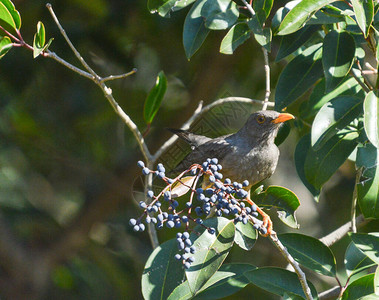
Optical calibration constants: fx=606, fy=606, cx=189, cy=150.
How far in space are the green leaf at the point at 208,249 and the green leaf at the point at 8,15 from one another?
146 centimetres

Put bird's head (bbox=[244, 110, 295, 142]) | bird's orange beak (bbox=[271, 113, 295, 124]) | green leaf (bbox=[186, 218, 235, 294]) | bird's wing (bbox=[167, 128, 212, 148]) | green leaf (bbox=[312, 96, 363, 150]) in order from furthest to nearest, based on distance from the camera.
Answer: bird's wing (bbox=[167, 128, 212, 148]) < bird's head (bbox=[244, 110, 295, 142]) < bird's orange beak (bbox=[271, 113, 295, 124]) < green leaf (bbox=[312, 96, 363, 150]) < green leaf (bbox=[186, 218, 235, 294])

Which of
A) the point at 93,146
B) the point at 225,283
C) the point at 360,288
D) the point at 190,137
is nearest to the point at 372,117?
the point at 360,288

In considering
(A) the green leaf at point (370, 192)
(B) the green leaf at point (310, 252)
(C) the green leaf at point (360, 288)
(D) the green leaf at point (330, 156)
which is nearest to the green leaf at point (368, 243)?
(C) the green leaf at point (360, 288)

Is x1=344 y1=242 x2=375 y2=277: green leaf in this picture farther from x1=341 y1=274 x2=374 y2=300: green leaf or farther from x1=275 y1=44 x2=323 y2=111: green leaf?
x1=275 y1=44 x2=323 y2=111: green leaf

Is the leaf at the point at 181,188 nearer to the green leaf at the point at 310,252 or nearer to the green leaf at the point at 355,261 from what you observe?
the green leaf at the point at 310,252

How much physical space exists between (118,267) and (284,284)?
11.9 feet

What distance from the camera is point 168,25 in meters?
5.90

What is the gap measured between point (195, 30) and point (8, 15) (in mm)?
1027

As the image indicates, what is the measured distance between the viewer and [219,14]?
3334 millimetres

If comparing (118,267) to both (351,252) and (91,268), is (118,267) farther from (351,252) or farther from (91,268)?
(351,252)

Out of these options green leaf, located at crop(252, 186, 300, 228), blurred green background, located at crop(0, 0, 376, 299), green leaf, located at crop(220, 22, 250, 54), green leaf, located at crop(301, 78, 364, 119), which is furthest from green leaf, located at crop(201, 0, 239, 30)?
blurred green background, located at crop(0, 0, 376, 299)

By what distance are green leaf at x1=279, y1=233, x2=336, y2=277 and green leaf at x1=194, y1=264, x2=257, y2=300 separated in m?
0.22

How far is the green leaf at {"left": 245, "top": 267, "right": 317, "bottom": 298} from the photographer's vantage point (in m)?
2.95

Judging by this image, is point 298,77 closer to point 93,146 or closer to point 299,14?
point 299,14
